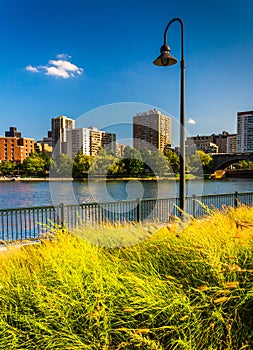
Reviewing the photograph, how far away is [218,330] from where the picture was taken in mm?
2520

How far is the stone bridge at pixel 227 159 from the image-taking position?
210ft

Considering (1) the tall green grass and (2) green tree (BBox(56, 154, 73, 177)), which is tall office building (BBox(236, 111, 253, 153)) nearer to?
(2) green tree (BBox(56, 154, 73, 177))

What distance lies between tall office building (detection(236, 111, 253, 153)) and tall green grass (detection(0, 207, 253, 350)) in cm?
16605

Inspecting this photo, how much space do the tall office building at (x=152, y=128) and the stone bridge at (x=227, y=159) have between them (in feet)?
190

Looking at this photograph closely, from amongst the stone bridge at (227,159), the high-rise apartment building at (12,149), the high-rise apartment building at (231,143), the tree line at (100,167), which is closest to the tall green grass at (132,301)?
the tree line at (100,167)

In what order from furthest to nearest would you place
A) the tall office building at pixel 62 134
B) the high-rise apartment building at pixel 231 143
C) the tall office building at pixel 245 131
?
the high-rise apartment building at pixel 231 143 → the tall office building at pixel 245 131 → the tall office building at pixel 62 134

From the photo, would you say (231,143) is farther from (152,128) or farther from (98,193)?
(152,128)

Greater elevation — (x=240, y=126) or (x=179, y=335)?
(x=240, y=126)

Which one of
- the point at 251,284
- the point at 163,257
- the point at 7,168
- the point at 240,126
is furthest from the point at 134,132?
the point at 240,126

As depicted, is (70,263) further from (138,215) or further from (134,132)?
(134,132)

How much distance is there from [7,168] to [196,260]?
356 feet

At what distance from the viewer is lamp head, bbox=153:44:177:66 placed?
7.68 meters

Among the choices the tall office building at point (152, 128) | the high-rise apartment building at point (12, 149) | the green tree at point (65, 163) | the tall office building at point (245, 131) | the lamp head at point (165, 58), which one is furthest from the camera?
the tall office building at point (245, 131)

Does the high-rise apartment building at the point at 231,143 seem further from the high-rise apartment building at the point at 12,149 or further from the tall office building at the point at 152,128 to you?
the tall office building at the point at 152,128
